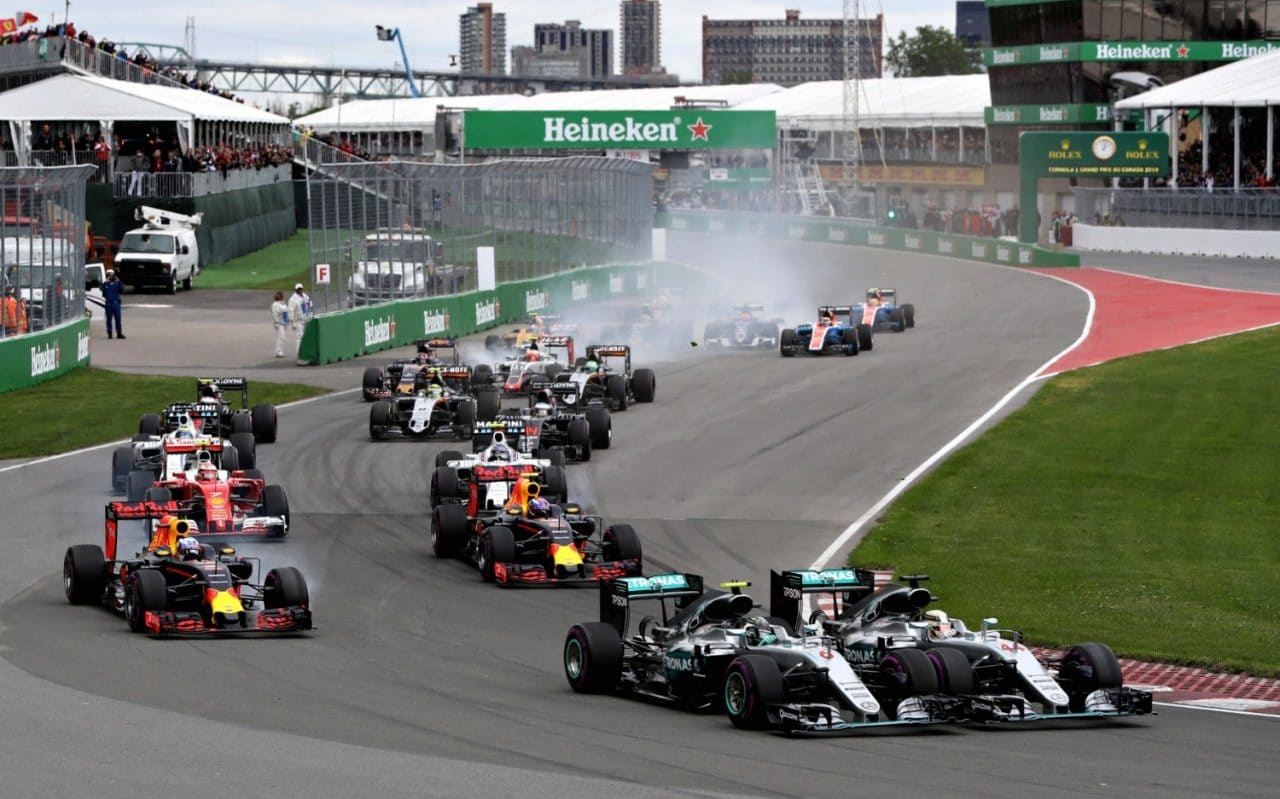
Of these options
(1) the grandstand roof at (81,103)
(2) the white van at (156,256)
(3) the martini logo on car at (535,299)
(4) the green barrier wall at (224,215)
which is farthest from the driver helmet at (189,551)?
(1) the grandstand roof at (81,103)

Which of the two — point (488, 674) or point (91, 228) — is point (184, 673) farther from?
point (91, 228)

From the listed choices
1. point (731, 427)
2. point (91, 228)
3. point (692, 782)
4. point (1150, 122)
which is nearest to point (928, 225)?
point (1150, 122)

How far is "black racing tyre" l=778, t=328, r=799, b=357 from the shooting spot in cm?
4712

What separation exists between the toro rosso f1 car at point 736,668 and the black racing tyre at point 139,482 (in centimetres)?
1032

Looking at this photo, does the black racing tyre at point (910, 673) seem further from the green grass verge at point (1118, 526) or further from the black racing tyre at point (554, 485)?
the black racing tyre at point (554, 485)

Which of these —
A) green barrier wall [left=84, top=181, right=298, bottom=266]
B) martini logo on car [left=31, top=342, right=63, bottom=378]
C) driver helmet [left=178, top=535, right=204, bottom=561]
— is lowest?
driver helmet [left=178, top=535, right=204, bottom=561]

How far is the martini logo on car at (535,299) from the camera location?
59875mm

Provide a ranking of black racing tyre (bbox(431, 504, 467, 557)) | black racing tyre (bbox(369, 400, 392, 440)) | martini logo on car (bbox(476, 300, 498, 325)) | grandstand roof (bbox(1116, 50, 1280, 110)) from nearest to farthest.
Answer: black racing tyre (bbox(431, 504, 467, 557)) → black racing tyre (bbox(369, 400, 392, 440)) → martini logo on car (bbox(476, 300, 498, 325)) → grandstand roof (bbox(1116, 50, 1280, 110))

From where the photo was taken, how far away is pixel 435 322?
173ft

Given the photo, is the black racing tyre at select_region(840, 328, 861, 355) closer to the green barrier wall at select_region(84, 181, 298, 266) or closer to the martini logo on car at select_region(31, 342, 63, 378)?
the martini logo on car at select_region(31, 342, 63, 378)

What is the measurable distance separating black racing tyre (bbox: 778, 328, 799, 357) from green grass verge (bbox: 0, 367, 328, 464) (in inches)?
448

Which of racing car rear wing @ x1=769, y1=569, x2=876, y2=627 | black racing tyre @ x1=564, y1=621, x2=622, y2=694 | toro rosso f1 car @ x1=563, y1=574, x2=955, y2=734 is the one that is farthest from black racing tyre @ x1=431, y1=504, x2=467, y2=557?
racing car rear wing @ x1=769, y1=569, x2=876, y2=627

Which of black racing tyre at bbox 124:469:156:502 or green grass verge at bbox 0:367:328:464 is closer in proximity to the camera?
black racing tyre at bbox 124:469:156:502

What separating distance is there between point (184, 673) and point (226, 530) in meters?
6.06
